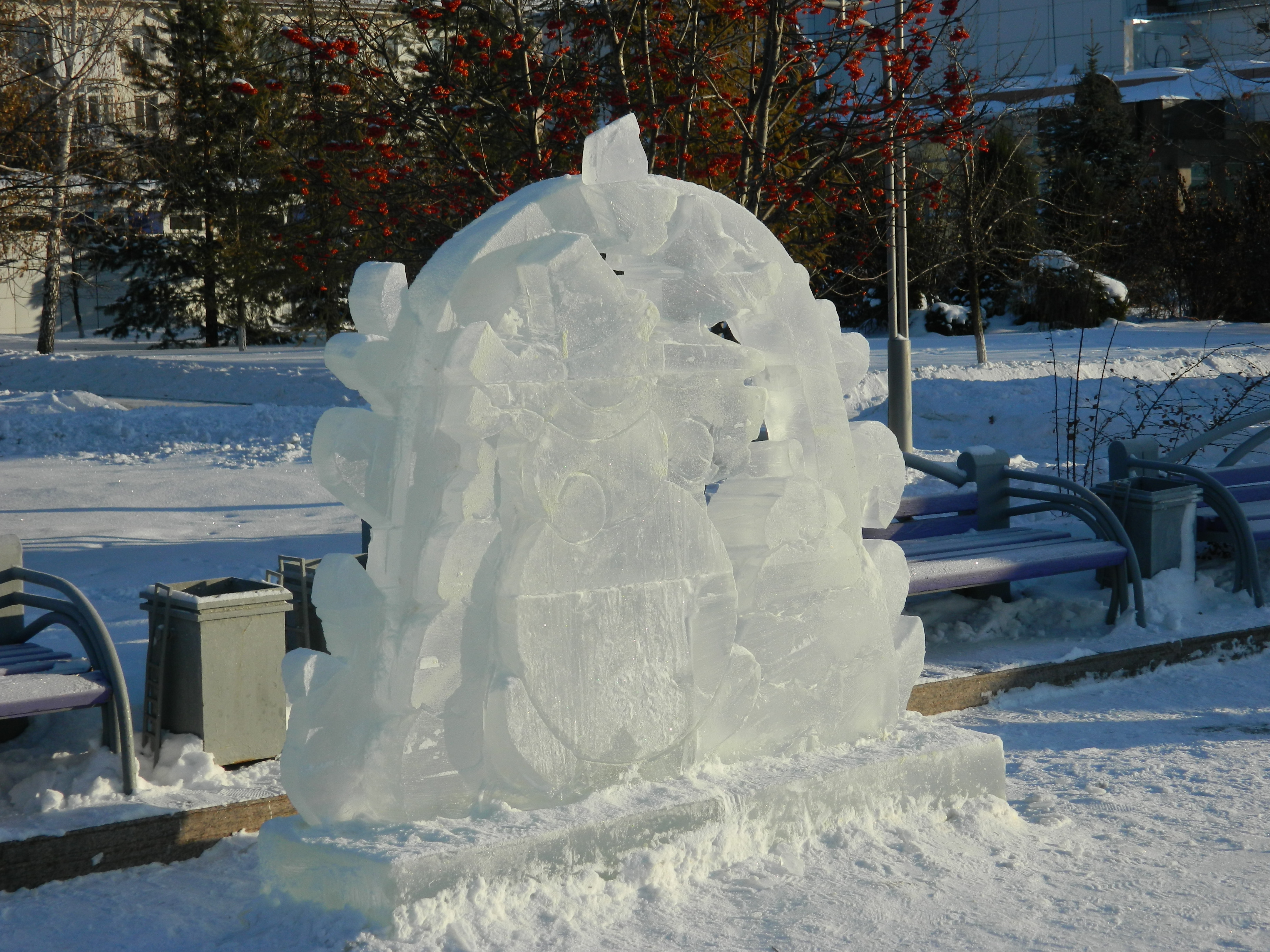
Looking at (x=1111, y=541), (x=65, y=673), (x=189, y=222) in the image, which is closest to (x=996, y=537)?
(x=1111, y=541)

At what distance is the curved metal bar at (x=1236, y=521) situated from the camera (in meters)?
6.67

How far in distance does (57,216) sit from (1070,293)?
18750mm

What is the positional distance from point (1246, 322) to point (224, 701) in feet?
88.9

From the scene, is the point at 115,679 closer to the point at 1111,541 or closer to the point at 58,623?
the point at 58,623

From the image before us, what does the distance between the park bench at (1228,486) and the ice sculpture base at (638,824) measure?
3.17m

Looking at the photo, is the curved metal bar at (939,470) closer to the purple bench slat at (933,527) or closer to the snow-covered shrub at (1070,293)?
the purple bench slat at (933,527)

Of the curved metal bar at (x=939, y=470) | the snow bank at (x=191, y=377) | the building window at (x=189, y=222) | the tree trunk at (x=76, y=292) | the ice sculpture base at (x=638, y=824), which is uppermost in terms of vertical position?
the building window at (x=189, y=222)

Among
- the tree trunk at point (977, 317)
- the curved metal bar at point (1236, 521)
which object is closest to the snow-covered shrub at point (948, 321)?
the tree trunk at point (977, 317)

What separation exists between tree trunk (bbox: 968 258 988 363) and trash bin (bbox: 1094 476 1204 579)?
13.0 meters

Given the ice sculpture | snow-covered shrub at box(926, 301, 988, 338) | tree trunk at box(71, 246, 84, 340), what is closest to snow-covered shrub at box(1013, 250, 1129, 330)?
snow-covered shrub at box(926, 301, 988, 338)

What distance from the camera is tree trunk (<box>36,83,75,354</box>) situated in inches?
720

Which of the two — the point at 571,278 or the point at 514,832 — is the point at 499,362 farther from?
the point at 514,832

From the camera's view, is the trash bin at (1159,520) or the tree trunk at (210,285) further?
the tree trunk at (210,285)

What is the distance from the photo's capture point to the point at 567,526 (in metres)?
3.52
